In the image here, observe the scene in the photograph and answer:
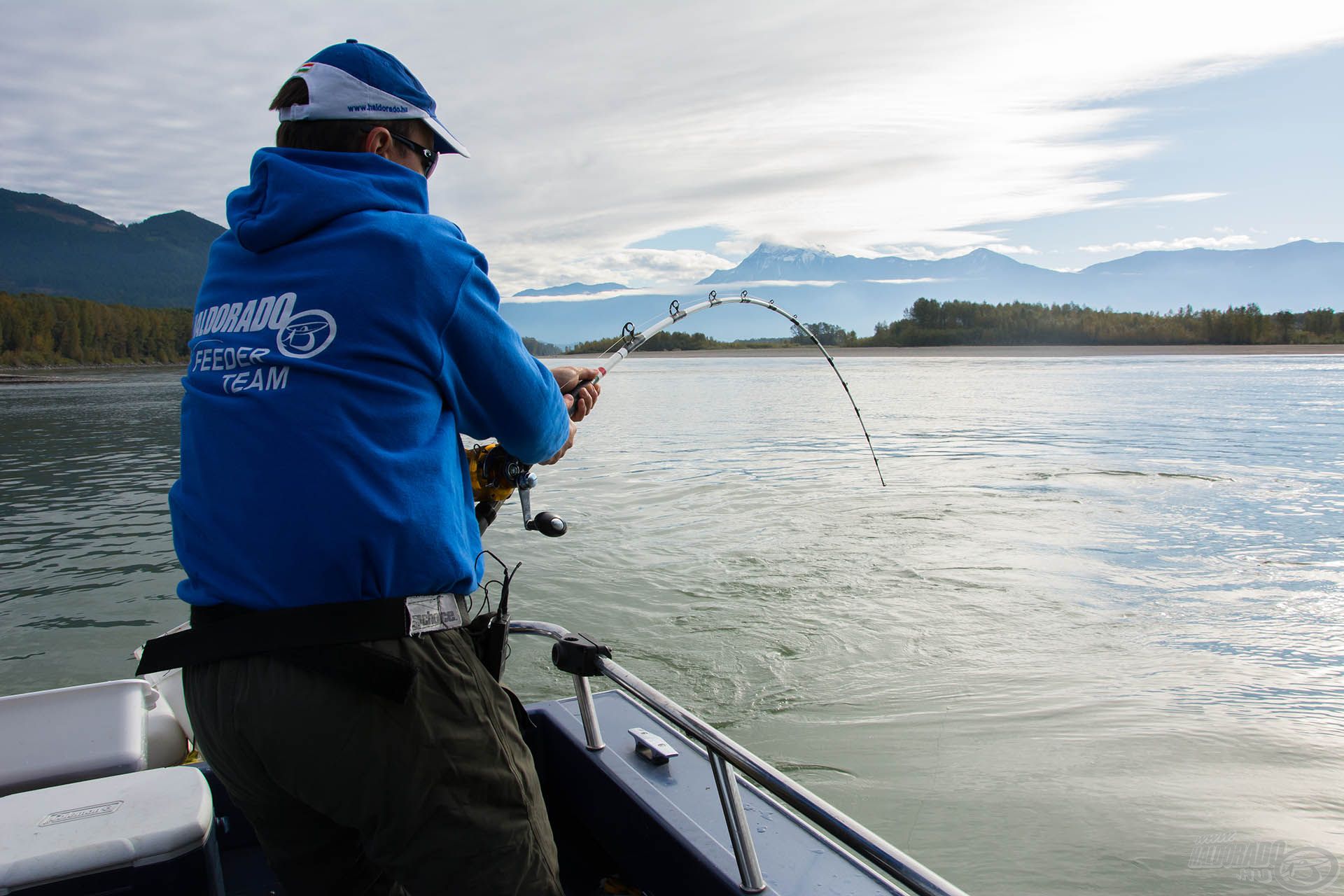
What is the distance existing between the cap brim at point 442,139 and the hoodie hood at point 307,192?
0.48ft

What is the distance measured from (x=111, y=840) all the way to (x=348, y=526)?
100 cm

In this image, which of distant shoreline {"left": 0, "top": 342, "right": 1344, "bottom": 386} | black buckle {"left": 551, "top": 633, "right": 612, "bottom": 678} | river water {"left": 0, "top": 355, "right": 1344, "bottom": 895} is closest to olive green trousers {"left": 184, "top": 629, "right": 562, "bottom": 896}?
black buckle {"left": 551, "top": 633, "right": 612, "bottom": 678}

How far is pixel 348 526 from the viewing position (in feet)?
4.00

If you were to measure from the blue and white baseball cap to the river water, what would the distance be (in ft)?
11.2

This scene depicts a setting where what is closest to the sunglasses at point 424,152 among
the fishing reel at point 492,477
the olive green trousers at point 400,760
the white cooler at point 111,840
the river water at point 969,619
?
the fishing reel at point 492,477

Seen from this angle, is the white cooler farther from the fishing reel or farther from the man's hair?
the man's hair

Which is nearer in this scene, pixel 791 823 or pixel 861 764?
pixel 791 823

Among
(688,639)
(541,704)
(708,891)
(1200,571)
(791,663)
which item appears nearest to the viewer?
(708,891)

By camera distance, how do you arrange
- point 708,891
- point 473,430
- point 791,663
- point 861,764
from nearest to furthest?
1. point 473,430
2. point 708,891
3. point 861,764
4. point 791,663

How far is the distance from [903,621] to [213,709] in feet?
19.0

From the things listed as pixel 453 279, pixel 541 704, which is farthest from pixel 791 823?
pixel 453 279

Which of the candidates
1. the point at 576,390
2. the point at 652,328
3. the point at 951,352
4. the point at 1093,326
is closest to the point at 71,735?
the point at 576,390

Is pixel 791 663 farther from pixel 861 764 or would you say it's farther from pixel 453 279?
pixel 453 279

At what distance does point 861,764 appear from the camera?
14.8 ft
